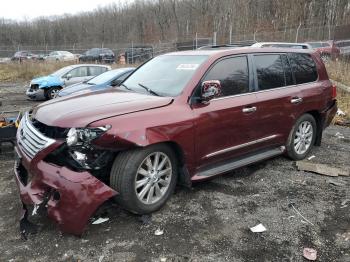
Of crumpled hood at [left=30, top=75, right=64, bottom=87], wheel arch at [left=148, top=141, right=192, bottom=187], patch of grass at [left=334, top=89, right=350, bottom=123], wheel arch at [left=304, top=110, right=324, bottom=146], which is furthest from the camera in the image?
crumpled hood at [left=30, top=75, right=64, bottom=87]

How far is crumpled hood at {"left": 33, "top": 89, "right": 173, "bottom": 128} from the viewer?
361cm

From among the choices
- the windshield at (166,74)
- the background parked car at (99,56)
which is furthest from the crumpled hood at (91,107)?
the background parked car at (99,56)

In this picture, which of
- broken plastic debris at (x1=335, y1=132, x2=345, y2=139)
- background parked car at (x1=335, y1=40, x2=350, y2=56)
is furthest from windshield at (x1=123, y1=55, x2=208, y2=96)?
background parked car at (x1=335, y1=40, x2=350, y2=56)

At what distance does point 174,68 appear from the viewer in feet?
15.6

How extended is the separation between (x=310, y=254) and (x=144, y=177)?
5.77 ft

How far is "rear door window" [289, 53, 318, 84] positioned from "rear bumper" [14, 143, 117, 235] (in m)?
3.60

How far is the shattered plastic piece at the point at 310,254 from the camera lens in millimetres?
3321

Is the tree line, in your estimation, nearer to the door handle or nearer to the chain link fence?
the chain link fence

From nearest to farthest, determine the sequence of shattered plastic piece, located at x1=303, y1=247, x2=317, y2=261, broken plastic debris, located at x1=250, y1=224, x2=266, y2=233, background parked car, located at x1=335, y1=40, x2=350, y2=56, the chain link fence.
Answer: shattered plastic piece, located at x1=303, y1=247, x2=317, y2=261
broken plastic debris, located at x1=250, y1=224, x2=266, y2=233
background parked car, located at x1=335, y1=40, x2=350, y2=56
the chain link fence

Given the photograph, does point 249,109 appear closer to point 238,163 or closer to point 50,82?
point 238,163

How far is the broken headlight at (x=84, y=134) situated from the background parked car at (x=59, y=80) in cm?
1052

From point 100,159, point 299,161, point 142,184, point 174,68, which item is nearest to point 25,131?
point 100,159

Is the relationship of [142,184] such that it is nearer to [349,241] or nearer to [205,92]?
[205,92]

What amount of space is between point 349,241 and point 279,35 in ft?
81.8
